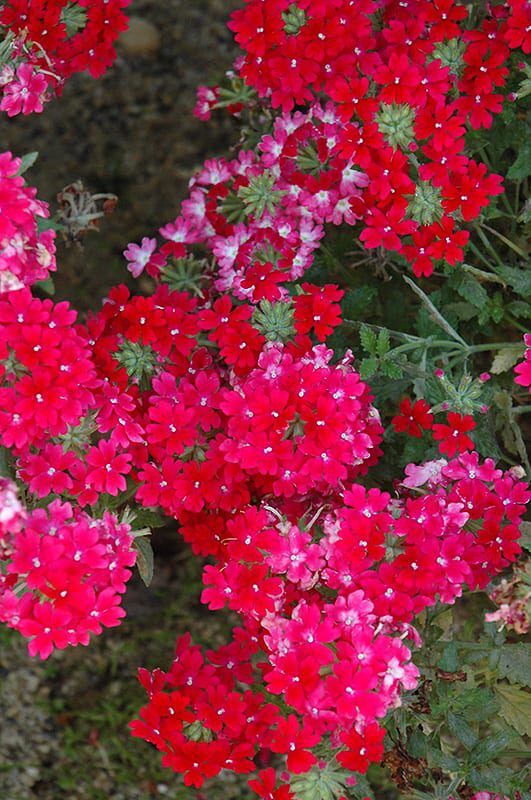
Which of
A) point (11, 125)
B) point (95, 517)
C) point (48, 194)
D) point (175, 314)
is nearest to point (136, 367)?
point (175, 314)

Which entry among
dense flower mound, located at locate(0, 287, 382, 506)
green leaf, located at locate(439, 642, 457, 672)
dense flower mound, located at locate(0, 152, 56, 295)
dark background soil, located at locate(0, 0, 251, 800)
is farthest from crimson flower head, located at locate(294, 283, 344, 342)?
dark background soil, located at locate(0, 0, 251, 800)

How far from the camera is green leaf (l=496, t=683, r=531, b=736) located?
80.0 inches

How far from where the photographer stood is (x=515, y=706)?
2.07 metres

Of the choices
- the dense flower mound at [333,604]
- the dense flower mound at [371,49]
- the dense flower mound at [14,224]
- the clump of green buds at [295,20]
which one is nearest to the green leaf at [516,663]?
the dense flower mound at [333,604]

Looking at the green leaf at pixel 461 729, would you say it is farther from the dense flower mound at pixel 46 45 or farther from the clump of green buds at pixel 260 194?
the dense flower mound at pixel 46 45

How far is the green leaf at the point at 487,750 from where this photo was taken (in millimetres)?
1886

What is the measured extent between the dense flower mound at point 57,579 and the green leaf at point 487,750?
2.46 feet

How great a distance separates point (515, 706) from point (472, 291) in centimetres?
91

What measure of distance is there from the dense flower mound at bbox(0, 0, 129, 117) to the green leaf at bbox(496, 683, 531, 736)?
5.20 ft

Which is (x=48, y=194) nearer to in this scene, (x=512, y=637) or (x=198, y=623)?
(x=198, y=623)

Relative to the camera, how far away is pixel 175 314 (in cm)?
207

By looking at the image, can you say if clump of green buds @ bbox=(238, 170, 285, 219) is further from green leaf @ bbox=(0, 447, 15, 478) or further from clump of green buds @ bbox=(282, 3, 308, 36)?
green leaf @ bbox=(0, 447, 15, 478)

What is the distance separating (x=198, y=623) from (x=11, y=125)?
75.5 inches

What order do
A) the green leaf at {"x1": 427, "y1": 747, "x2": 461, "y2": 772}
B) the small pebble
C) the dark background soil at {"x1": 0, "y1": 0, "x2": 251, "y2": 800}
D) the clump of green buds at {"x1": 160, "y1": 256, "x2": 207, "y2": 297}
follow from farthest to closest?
the small pebble, the dark background soil at {"x1": 0, "y1": 0, "x2": 251, "y2": 800}, the clump of green buds at {"x1": 160, "y1": 256, "x2": 207, "y2": 297}, the green leaf at {"x1": 427, "y1": 747, "x2": 461, "y2": 772}
